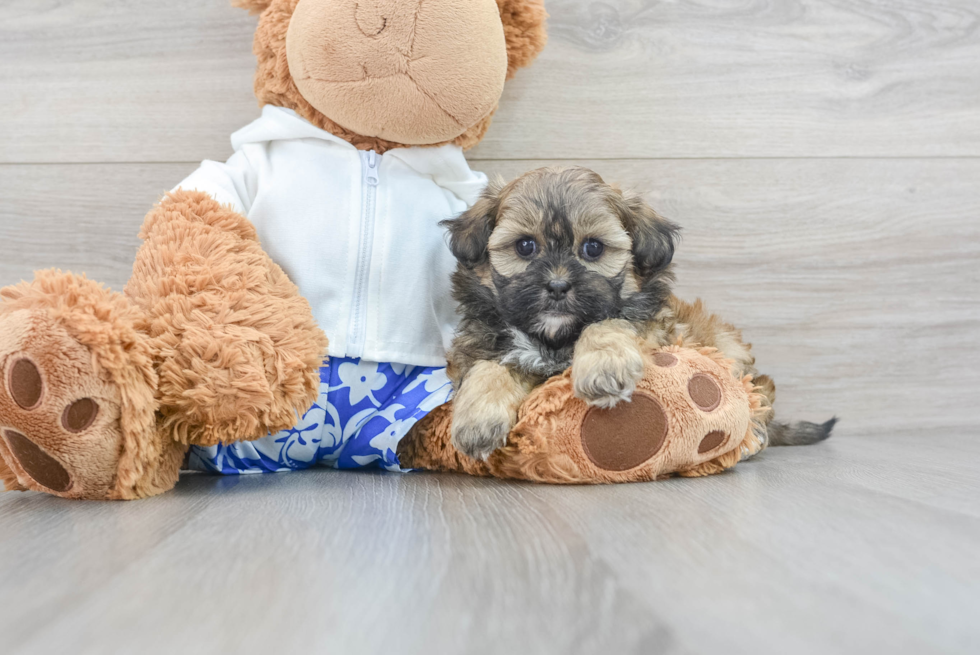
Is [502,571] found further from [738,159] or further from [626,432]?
[738,159]

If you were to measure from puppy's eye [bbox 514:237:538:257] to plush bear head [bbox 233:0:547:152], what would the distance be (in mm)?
310

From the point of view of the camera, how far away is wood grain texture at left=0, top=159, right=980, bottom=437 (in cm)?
202

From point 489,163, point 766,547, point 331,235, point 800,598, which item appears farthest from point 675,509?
point 489,163

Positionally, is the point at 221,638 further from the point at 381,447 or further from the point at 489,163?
the point at 489,163

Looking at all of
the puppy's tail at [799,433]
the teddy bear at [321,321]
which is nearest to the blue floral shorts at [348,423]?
the teddy bear at [321,321]

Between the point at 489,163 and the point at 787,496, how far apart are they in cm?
118

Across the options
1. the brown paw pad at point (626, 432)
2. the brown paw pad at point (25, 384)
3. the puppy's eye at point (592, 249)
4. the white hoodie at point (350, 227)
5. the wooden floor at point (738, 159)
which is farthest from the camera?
the wooden floor at point (738, 159)

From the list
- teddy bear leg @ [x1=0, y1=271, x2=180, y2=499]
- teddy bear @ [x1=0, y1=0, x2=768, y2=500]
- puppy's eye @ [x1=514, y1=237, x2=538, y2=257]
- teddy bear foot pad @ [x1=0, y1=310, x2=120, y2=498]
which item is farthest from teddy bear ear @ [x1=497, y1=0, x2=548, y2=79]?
teddy bear foot pad @ [x1=0, y1=310, x2=120, y2=498]

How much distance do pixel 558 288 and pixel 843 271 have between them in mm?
1148

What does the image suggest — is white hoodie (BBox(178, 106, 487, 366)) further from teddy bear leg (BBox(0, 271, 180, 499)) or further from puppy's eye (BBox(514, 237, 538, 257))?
teddy bear leg (BBox(0, 271, 180, 499))

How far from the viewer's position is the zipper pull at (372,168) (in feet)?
5.16

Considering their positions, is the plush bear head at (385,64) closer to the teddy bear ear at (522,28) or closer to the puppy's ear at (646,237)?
Result: the teddy bear ear at (522,28)

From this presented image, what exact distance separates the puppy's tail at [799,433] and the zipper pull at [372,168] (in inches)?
47.3

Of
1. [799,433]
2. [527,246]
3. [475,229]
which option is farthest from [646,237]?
[799,433]
